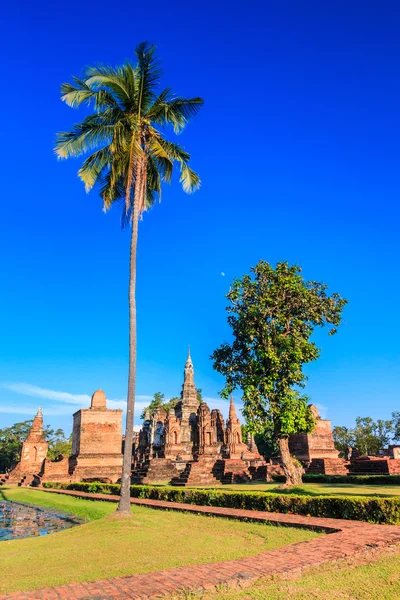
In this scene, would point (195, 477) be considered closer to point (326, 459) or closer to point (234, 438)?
point (326, 459)

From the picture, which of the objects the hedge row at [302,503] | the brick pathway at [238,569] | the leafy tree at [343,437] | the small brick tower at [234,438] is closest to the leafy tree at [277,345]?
the hedge row at [302,503]

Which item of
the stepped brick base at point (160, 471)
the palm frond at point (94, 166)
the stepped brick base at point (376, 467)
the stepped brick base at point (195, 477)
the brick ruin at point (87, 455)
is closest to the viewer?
the palm frond at point (94, 166)

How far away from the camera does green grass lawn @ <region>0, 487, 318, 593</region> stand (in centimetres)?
648

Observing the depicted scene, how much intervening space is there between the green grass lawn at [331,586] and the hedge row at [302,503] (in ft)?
10.9

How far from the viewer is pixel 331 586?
536 cm

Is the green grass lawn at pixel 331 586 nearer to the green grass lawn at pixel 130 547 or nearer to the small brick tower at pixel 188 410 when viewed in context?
the green grass lawn at pixel 130 547

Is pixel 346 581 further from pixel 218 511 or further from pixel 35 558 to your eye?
pixel 218 511

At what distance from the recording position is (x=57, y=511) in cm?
1695

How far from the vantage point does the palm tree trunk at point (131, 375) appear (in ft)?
39.0

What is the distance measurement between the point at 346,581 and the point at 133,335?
901cm

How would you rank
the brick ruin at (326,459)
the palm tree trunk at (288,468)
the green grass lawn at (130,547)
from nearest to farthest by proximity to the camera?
the green grass lawn at (130,547) → the palm tree trunk at (288,468) → the brick ruin at (326,459)

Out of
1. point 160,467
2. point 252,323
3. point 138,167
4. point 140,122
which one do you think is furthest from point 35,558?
point 160,467

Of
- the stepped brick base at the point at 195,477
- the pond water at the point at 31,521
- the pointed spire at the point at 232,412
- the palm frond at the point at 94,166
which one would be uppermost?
the palm frond at the point at 94,166

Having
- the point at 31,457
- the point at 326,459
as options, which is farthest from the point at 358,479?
the point at 31,457
